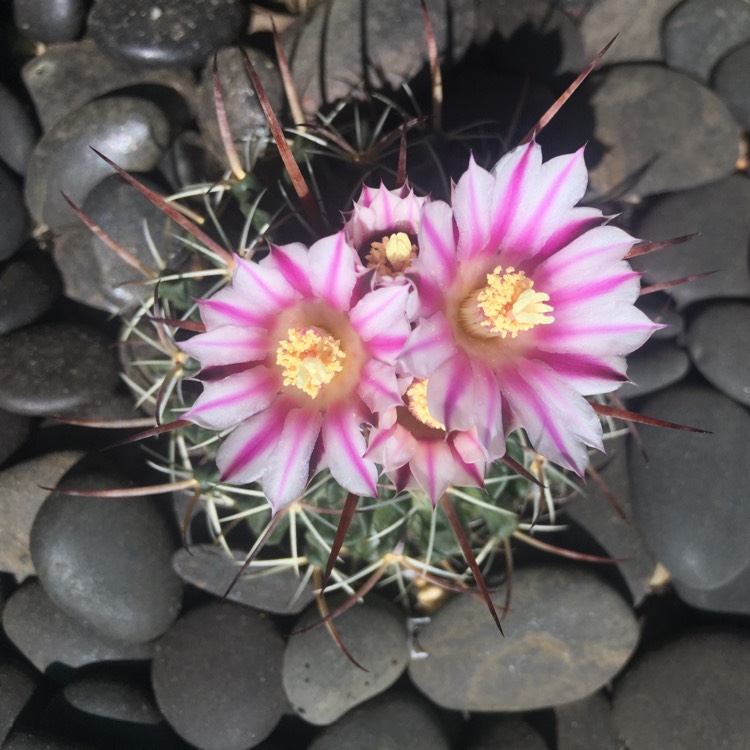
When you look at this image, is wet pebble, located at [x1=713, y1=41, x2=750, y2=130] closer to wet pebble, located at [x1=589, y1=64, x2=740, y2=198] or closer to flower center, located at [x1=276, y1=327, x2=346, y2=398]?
wet pebble, located at [x1=589, y1=64, x2=740, y2=198]

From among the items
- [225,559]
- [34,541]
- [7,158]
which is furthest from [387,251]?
[7,158]

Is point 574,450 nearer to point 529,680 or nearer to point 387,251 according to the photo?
point 387,251

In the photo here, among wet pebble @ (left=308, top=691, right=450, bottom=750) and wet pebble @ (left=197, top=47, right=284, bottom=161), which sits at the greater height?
wet pebble @ (left=197, top=47, right=284, bottom=161)

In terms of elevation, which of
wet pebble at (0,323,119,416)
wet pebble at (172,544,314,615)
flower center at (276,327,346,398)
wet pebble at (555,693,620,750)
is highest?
flower center at (276,327,346,398)

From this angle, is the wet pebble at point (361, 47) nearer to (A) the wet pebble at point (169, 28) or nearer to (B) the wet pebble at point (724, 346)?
(A) the wet pebble at point (169, 28)

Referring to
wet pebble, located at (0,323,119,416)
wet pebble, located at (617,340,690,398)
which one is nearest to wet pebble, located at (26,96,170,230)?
wet pebble, located at (0,323,119,416)

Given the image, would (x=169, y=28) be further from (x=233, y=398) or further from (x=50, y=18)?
(x=233, y=398)

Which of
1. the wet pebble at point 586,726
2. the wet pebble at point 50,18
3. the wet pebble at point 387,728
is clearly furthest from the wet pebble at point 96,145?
the wet pebble at point 586,726

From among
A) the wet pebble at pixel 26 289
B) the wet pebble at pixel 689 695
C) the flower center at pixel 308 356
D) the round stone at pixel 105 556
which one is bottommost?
the wet pebble at pixel 689 695
